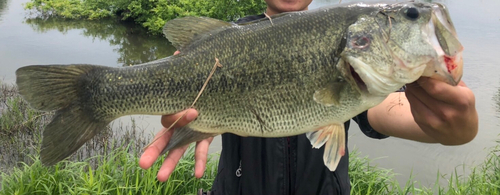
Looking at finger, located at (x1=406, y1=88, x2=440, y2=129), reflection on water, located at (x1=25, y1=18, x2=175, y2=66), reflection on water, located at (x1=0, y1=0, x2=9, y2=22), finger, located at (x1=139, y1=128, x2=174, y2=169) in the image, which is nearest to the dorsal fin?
finger, located at (x1=139, y1=128, x2=174, y2=169)

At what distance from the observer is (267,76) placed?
5.25 ft

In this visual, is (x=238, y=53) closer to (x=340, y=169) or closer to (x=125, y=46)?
(x=340, y=169)

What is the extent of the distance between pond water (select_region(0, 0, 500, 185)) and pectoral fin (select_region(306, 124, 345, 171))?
10.1 ft

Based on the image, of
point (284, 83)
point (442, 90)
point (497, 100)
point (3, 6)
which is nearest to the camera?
point (442, 90)

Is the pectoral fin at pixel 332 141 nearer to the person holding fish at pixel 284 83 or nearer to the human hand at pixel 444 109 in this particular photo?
the person holding fish at pixel 284 83

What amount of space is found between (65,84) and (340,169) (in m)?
1.71

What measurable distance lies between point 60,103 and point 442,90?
1.74 meters

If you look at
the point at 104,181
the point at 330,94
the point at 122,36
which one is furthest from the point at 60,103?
the point at 122,36

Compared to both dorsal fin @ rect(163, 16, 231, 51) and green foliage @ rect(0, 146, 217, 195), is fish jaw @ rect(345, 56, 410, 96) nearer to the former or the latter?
dorsal fin @ rect(163, 16, 231, 51)

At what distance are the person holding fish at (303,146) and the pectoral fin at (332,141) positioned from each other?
2 cm

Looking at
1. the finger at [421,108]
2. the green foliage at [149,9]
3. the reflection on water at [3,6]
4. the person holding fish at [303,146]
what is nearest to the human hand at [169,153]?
the person holding fish at [303,146]

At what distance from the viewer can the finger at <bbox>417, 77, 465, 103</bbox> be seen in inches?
51.4

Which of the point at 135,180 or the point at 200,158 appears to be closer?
the point at 200,158

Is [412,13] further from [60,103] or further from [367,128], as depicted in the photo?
[60,103]
